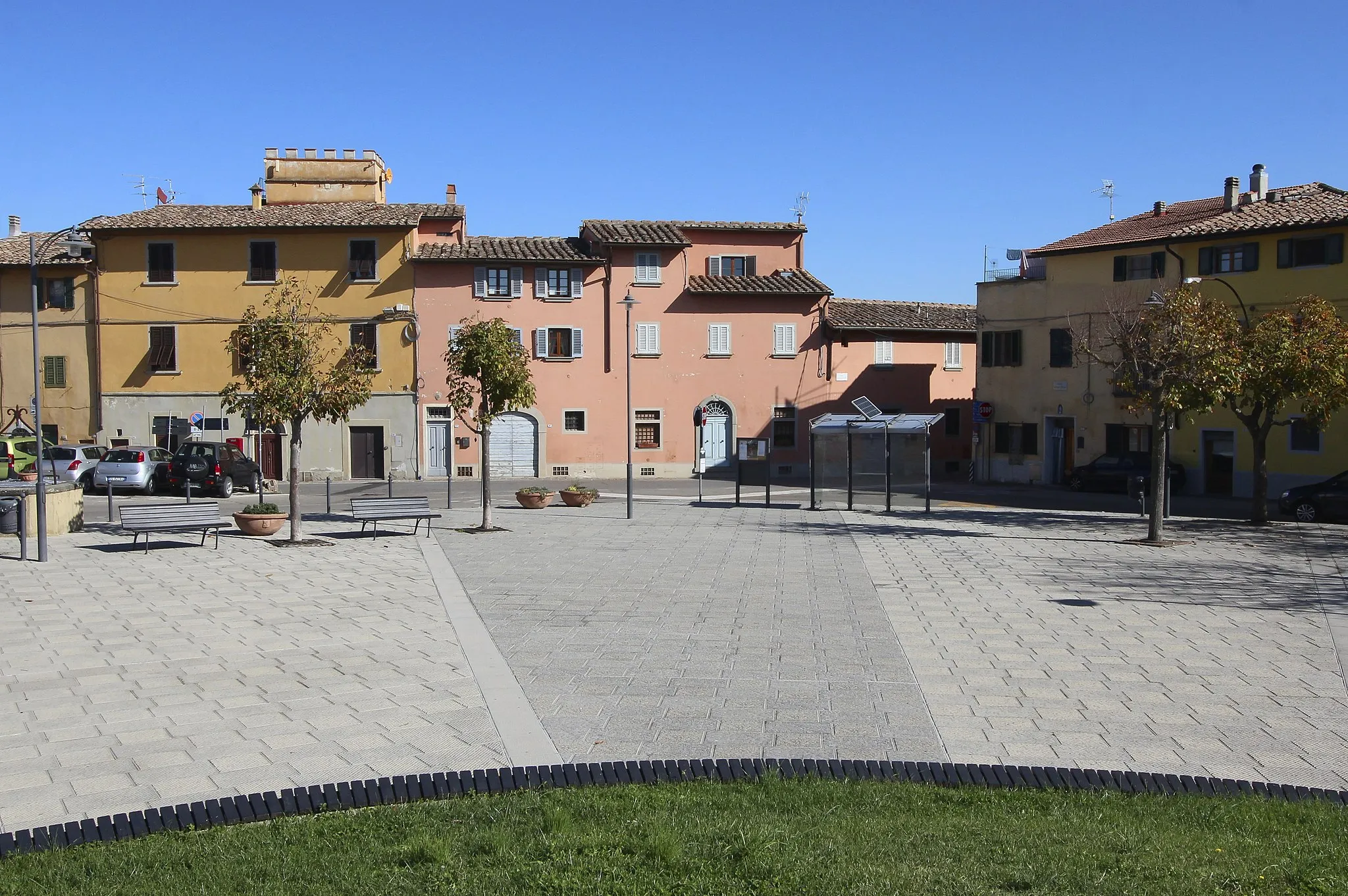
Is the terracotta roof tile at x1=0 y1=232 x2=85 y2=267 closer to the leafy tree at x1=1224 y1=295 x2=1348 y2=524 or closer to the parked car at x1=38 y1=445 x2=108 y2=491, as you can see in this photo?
the parked car at x1=38 y1=445 x2=108 y2=491

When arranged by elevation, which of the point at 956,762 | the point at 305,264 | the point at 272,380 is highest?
the point at 305,264

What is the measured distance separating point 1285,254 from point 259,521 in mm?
29554

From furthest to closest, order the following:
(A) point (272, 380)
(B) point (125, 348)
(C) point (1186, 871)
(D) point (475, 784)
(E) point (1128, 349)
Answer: (B) point (125, 348) < (E) point (1128, 349) < (A) point (272, 380) < (D) point (475, 784) < (C) point (1186, 871)

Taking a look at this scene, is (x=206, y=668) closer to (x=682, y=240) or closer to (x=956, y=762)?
(x=956, y=762)

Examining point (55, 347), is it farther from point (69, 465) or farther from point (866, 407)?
point (866, 407)

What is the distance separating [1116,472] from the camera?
3691 centimetres

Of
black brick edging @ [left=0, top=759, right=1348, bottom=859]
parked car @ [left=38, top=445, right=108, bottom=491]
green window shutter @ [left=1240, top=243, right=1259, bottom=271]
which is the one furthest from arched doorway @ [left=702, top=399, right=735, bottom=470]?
black brick edging @ [left=0, top=759, right=1348, bottom=859]

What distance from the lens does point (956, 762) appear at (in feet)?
25.3

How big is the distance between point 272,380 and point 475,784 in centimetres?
1532

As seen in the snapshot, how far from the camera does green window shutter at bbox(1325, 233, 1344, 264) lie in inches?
1281

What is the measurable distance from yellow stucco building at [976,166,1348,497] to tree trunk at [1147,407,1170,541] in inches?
469

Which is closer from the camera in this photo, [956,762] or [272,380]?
[956,762]

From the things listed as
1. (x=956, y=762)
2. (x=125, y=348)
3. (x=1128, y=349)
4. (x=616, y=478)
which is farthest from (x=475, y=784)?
(x=125, y=348)

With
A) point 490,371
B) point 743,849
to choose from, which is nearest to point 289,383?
point 490,371
